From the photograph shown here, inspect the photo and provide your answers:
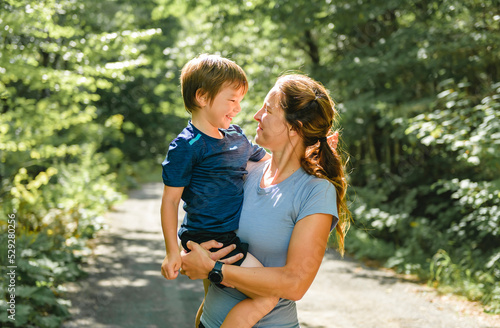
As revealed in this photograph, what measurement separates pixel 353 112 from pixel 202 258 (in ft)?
24.4

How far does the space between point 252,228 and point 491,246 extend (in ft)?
21.3

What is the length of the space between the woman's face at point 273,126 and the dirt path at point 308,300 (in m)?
3.78

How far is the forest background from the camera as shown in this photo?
5.91m

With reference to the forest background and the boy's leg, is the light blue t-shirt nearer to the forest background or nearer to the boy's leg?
the boy's leg

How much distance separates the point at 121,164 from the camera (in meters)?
23.4

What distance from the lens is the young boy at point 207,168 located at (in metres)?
2.20

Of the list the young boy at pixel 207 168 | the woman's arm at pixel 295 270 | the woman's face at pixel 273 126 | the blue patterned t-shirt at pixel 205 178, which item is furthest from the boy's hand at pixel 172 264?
the woman's face at pixel 273 126

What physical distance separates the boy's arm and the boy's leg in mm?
321

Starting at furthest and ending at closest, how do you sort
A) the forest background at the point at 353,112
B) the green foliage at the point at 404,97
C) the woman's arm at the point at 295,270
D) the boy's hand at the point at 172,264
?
the green foliage at the point at 404,97, the forest background at the point at 353,112, the boy's hand at the point at 172,264, the woman's arm at the point at 295,270

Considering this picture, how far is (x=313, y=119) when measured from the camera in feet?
7.11

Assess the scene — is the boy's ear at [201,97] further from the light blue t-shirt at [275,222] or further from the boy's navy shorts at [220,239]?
the boy's navy shorts at [220,239]

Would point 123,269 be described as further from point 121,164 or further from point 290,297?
point 121,164

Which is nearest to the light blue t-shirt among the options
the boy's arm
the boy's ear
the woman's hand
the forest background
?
the woman's hand

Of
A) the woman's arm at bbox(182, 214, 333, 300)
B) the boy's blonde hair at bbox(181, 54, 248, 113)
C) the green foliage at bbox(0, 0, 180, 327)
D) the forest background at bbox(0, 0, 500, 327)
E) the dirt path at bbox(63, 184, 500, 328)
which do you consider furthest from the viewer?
the forest background at bbox(0, 0, 500, 327)
